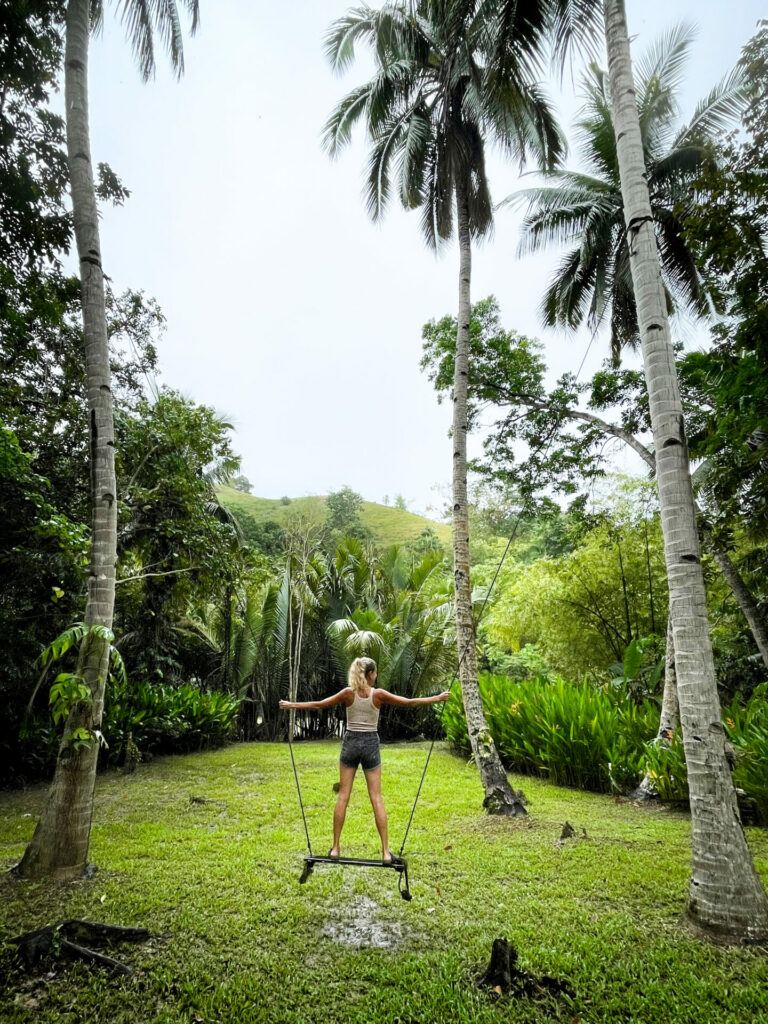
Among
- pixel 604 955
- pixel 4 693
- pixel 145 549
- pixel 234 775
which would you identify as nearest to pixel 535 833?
pixel 604 955

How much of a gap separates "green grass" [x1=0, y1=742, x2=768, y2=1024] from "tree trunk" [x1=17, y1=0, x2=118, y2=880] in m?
0.28

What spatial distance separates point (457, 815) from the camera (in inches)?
245

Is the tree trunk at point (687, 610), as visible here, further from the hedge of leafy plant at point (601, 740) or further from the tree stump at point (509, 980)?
the hedge of leafy plant at point (601, 740)

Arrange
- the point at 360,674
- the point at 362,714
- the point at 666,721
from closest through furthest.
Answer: the point at 362,714 → the point at 360,674 → the point at 666,721

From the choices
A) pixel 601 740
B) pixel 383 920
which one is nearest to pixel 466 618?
pixel 601 740

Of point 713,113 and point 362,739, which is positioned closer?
point 362,739

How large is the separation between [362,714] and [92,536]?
8.81 feet

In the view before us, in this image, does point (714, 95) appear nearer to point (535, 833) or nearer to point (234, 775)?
point (535, 833)

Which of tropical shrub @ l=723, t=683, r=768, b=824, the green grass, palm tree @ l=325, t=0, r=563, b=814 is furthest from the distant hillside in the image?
the green grass

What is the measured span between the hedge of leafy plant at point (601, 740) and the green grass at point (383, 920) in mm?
566

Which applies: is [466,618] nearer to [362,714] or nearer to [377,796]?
[362,714]

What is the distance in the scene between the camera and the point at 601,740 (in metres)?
7.43

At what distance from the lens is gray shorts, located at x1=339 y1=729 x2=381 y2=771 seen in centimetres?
388

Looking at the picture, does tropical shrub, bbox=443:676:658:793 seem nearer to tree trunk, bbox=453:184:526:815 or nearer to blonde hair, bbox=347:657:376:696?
tree trunk, bbox=453:184:526:815
